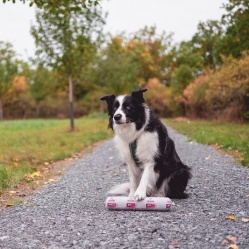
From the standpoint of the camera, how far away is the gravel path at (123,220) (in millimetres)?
4609

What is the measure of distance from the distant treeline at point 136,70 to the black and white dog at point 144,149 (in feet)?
17.5

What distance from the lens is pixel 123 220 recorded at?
549 cm

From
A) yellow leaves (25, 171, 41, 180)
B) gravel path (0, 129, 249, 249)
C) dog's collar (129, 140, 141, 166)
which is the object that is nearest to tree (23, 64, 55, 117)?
yellow leaves (25, 171, 41, 180)

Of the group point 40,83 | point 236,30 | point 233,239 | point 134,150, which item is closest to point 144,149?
point 134,150

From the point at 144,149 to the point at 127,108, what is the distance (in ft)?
2.46

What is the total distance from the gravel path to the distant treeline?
5797 millimetres

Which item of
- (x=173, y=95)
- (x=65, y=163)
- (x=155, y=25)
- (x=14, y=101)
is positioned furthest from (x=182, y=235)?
(x=155, y=25)

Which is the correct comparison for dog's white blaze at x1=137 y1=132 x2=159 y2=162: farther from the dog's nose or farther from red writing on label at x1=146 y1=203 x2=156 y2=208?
red writing on label at x1=146 y1=203 x2=156 y2=208

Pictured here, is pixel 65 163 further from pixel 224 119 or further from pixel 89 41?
pixel 224 119

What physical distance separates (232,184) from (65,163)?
235 inches

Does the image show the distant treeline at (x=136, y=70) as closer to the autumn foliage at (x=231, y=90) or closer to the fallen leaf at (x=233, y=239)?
the autumn foliage at (x=231, y=90)

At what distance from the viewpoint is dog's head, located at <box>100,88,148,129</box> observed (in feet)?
20.3

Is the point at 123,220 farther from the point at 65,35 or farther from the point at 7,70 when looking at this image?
the point at 7,70

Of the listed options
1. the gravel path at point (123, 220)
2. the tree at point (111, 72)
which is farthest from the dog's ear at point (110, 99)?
the tree at point (111, 72)
